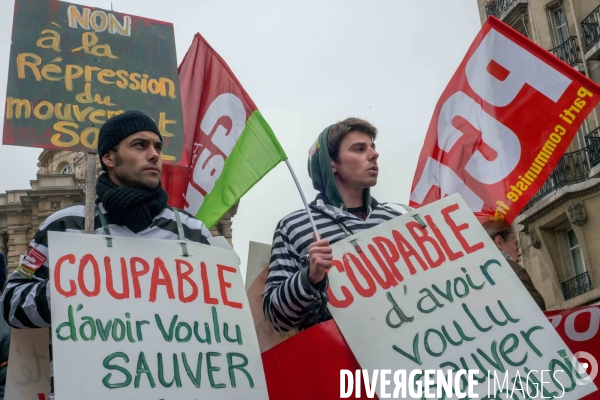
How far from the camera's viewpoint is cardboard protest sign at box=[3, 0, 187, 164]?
4.43 m

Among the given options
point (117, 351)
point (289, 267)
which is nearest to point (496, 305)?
point (289, 267)

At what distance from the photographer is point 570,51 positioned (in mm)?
19219

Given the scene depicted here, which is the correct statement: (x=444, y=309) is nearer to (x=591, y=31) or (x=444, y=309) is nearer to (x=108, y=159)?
(x=108, y=159)

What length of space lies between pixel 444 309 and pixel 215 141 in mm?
2382

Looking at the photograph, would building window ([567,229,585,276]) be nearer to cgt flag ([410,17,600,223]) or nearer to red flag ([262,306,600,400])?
cgt flag ([410,17,600,223])

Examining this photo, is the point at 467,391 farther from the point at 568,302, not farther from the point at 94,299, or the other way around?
the point at 568,302

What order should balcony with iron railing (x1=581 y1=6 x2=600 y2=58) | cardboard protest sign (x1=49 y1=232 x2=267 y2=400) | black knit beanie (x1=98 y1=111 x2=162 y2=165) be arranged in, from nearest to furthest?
cardboard protest sign (x1=49 y1=232 x2=267 y2=400)
black knit beanie (x1=98 y1=111 x2=162 y2=165)
balcony with iron railing (x1=581 y1=6 x2=600 y2=58)

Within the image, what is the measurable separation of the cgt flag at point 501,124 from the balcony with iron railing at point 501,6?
16.6m

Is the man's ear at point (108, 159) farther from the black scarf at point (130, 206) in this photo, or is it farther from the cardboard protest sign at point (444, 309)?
the cardboard protest sign at point (444, 309)

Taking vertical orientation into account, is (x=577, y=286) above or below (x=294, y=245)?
above

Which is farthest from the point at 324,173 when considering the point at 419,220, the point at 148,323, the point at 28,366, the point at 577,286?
the point at 577,286

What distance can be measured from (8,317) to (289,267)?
1176 millimetres

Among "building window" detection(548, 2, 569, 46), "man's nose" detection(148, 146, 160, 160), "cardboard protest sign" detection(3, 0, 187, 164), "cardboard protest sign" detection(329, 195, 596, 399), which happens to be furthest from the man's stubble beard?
"building window" detection(548, 2, 569, 46)

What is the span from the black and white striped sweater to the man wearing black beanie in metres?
0.32
